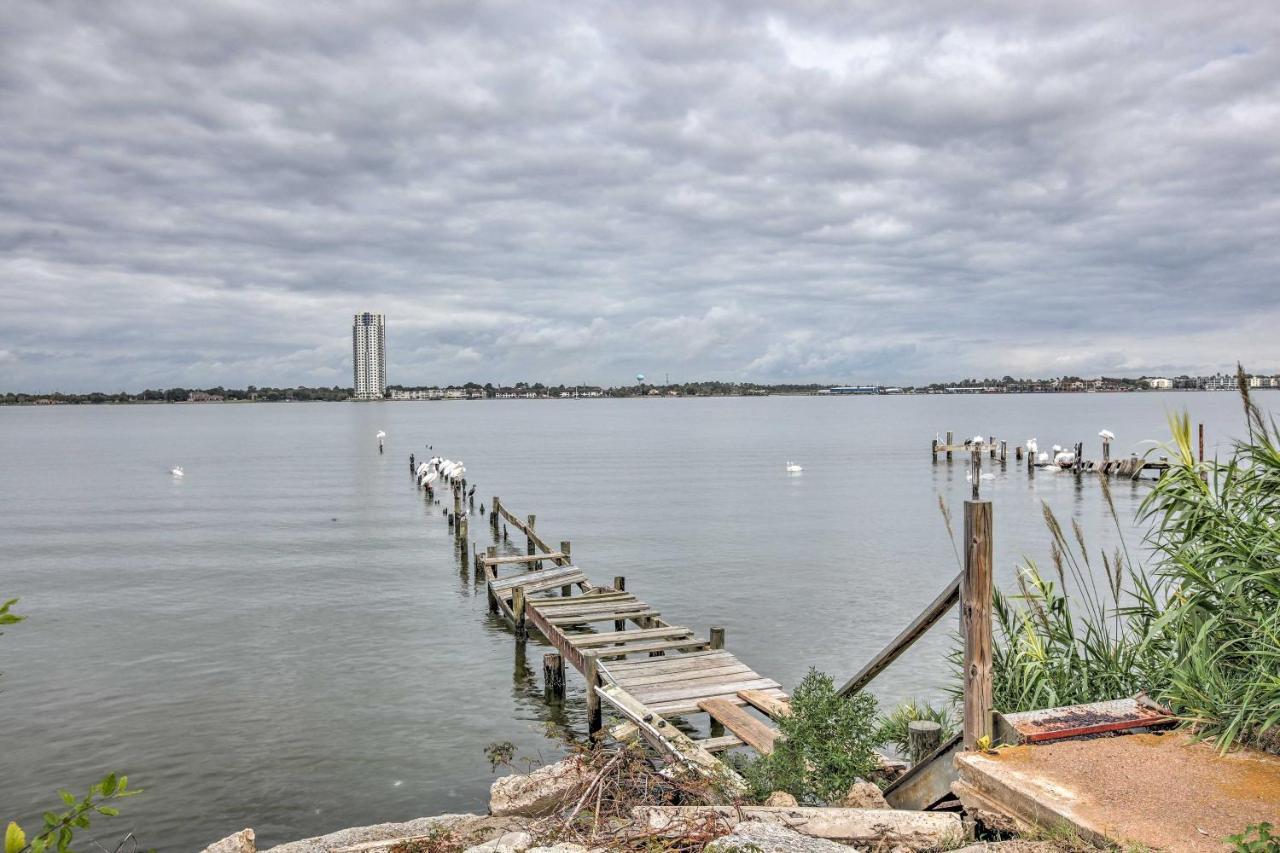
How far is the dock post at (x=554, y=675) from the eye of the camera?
15.8m

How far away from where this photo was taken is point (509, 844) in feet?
21.7

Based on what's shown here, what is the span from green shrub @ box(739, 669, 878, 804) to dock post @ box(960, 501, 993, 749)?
1210 millimetres

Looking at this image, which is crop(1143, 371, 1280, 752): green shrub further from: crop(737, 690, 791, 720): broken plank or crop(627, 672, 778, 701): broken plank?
crop(627, 672, 778, 701): broken plank

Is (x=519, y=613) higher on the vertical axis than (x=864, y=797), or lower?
lower

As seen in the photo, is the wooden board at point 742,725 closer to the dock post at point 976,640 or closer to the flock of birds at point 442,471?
the dock post at point 976,640

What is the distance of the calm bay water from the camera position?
12.5m

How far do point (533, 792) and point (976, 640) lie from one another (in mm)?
5194

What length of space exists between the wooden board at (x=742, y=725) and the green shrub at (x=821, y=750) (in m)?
1.88

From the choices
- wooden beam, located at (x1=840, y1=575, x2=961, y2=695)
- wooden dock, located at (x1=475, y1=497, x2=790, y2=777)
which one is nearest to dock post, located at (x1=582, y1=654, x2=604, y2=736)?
wooden dock, located at (x1=475, y1=497, x2=790, y2=777)

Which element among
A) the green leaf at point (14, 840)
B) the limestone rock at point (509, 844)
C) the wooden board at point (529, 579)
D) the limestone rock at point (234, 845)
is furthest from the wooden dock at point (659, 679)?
the green leaf at point (14, 840)

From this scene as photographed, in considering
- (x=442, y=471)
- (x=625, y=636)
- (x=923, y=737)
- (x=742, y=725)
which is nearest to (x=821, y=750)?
(x=923, y=737)

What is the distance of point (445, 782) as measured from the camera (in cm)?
1220

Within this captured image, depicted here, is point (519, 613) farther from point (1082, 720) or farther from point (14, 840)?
point (14, 840)

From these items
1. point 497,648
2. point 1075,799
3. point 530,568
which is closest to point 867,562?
point 530,568
